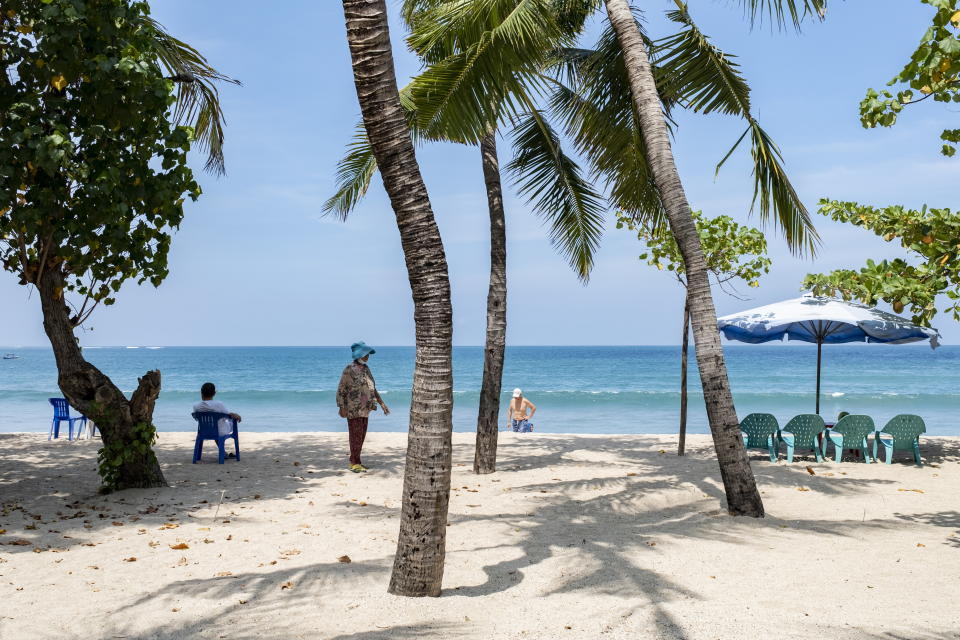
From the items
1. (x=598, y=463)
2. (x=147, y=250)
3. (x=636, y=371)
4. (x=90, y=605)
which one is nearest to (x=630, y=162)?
(x=598, y=463)

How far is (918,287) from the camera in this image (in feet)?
15.8

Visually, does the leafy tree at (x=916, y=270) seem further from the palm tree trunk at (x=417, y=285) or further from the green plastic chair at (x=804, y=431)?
the green plastic chair at (x=804, y=431)

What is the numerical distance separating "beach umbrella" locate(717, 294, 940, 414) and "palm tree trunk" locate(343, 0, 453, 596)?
6144 millimetres

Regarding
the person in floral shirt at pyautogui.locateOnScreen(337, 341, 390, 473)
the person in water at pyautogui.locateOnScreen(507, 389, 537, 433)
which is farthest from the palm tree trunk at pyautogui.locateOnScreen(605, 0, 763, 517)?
the person in water at pyautogui.locateOnScreen(507, 389, 537, 433)

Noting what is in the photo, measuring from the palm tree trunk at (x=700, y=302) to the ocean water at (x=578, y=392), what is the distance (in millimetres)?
15799

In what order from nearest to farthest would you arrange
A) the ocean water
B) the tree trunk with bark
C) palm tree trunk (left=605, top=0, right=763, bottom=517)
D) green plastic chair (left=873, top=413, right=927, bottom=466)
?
palm tree trunk (left=605, top=0, right=763, bottom=517) < the tree trunk with bark < green plastic chair (left=873, top=413, right=927, bottom=466) < the ocean water

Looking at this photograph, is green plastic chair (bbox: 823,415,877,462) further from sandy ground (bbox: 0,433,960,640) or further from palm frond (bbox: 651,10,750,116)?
palm frond (bbox: 651,10,750,116)

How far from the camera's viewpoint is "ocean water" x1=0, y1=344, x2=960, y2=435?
25.5m

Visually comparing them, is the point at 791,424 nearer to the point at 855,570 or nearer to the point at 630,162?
the point at 630,162

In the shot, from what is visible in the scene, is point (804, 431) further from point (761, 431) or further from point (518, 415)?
point (518, 415)

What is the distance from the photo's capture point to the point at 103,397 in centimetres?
756

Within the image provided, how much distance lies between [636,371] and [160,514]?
57605 millimetres

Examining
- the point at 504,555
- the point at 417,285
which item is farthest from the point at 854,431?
the point at 417,285

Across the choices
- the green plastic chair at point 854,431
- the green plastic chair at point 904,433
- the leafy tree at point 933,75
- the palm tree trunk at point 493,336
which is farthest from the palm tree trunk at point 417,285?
the green plastic chair at point 904,433
